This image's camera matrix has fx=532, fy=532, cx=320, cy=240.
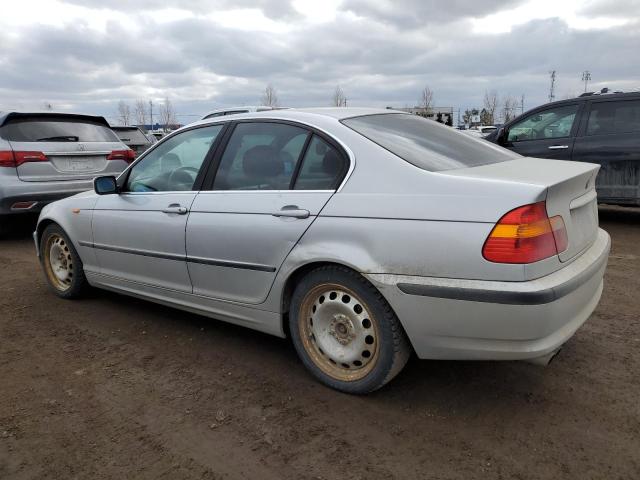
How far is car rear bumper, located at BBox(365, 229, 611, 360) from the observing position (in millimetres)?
2348

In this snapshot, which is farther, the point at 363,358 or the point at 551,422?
the point at 363,358

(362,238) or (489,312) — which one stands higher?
(362,238)

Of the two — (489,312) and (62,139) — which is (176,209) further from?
(62,139)

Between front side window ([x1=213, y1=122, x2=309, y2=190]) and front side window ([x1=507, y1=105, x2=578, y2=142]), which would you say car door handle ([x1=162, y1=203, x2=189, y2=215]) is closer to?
front side window ([x1=213, y1=122, x2=309, y2=190])

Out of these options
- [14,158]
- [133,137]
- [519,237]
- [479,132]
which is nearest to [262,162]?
[519,237]

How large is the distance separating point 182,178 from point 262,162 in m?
0.75

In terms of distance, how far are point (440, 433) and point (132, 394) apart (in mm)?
1719

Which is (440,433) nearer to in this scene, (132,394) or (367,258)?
(367,258)

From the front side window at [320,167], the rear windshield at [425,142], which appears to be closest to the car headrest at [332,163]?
the front side window at [320,167]

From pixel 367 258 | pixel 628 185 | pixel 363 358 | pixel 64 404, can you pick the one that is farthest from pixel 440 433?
pixel 628 185

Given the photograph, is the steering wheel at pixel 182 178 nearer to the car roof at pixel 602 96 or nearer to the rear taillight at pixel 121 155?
the rear taillight at pixel 121 155

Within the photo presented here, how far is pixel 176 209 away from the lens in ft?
11.7

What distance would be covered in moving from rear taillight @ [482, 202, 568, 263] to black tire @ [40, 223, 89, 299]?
3.57 m

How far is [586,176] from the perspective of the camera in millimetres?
2869
